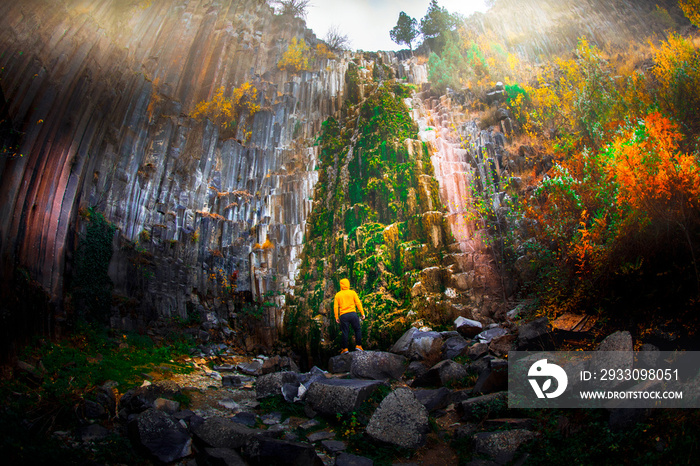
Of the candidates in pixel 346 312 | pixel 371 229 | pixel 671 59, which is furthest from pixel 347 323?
pixel 671 59

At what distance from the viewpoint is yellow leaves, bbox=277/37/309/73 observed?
27.4m

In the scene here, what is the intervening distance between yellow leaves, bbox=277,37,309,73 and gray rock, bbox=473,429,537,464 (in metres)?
27.9

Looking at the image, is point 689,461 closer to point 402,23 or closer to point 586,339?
point 586,339

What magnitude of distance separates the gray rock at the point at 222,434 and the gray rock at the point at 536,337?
234 inches

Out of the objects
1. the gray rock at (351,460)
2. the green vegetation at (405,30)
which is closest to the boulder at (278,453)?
the gray rock at (351,460)

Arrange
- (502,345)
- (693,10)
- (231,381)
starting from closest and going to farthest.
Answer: (502,345)
(231,381)
(693,10)

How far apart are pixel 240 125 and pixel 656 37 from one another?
30251 millimetres

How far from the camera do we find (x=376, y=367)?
30.8ft

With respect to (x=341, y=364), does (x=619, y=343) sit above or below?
above

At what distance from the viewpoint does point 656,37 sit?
24.5m

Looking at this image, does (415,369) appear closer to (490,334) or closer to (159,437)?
(490,334)

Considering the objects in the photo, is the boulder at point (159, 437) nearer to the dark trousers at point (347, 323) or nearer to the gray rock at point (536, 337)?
the dark trousers at point (347, 323)

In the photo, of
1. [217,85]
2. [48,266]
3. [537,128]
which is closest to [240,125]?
[217,85]

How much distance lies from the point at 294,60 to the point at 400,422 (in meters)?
28.3
